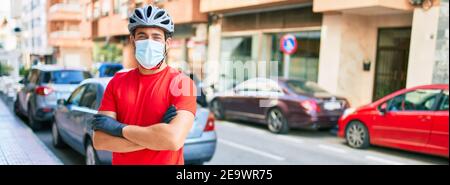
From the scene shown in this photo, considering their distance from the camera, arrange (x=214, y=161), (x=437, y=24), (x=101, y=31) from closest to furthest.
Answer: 1. (x=101, y=31)
2. (x=214, y=161)
3. (x=437, y=24)

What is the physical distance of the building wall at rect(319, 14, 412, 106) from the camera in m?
9.46

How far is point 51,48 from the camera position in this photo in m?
2.48

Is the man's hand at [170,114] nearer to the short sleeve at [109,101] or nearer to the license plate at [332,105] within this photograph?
the short sleeve at [109,101]

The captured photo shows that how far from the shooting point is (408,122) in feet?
20.8

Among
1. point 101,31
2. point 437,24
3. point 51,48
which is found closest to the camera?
point 101,31

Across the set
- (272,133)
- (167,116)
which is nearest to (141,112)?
(167,116)

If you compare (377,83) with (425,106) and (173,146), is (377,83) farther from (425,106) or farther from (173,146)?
(173,146)

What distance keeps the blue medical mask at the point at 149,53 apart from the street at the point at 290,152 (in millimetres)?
4194

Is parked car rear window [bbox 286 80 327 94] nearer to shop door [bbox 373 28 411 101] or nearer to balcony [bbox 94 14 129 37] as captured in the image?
shop door [bbox 373 28 411 101]

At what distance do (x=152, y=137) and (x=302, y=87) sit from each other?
7995 mm

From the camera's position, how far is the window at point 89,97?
3560mm

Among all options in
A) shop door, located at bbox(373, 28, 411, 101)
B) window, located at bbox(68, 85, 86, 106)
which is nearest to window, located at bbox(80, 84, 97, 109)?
window, located at bbox(68, 85, 86, 106)

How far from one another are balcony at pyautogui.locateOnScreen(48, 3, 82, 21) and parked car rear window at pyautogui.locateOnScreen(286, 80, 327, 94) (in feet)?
22.8

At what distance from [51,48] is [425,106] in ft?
18.0
